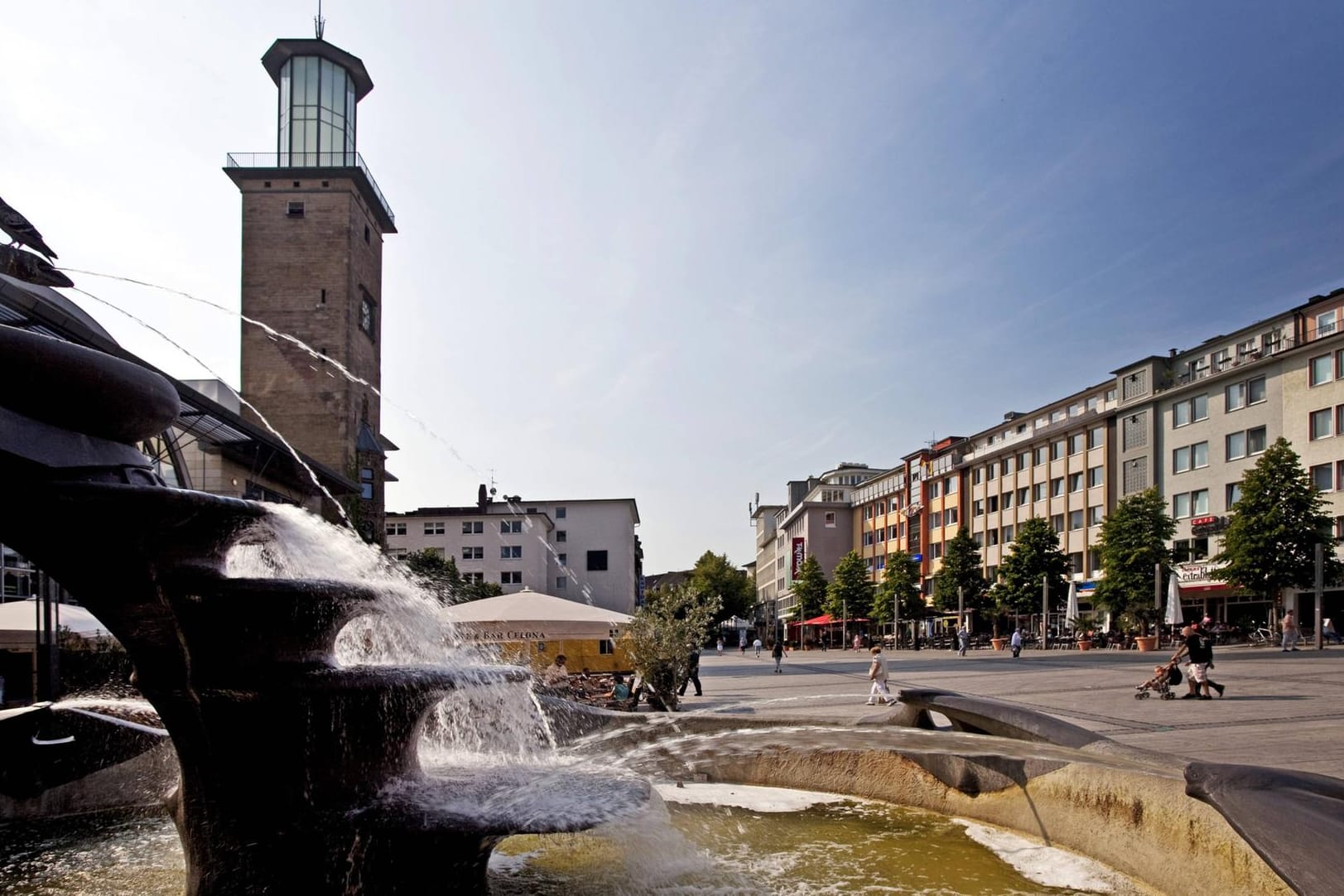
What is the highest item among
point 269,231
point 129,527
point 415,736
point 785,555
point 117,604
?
point 269,231

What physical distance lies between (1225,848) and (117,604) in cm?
501

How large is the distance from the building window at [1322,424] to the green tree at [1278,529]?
8.47 meters

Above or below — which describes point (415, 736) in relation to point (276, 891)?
above

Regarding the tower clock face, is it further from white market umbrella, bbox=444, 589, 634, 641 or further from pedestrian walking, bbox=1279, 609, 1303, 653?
pedestrian walking, bbox=1279, 609, 1303, 653

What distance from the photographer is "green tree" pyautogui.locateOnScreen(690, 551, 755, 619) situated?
105188mm

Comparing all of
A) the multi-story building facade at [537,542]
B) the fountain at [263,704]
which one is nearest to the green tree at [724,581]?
the multi-story building facade at [537,542]

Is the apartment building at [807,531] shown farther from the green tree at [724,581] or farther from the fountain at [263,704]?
the fountain at [263,704]

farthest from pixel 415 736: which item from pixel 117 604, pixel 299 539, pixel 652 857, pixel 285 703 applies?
pixel 652 857

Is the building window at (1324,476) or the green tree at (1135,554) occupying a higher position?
the building window at (1324,476)

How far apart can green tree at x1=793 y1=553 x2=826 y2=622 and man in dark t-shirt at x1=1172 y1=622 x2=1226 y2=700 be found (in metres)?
68.1

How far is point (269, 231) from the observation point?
44.8m

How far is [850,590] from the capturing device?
2901 inches

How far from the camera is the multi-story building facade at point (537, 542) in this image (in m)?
81.8

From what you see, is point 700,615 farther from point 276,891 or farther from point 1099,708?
point 276,891
